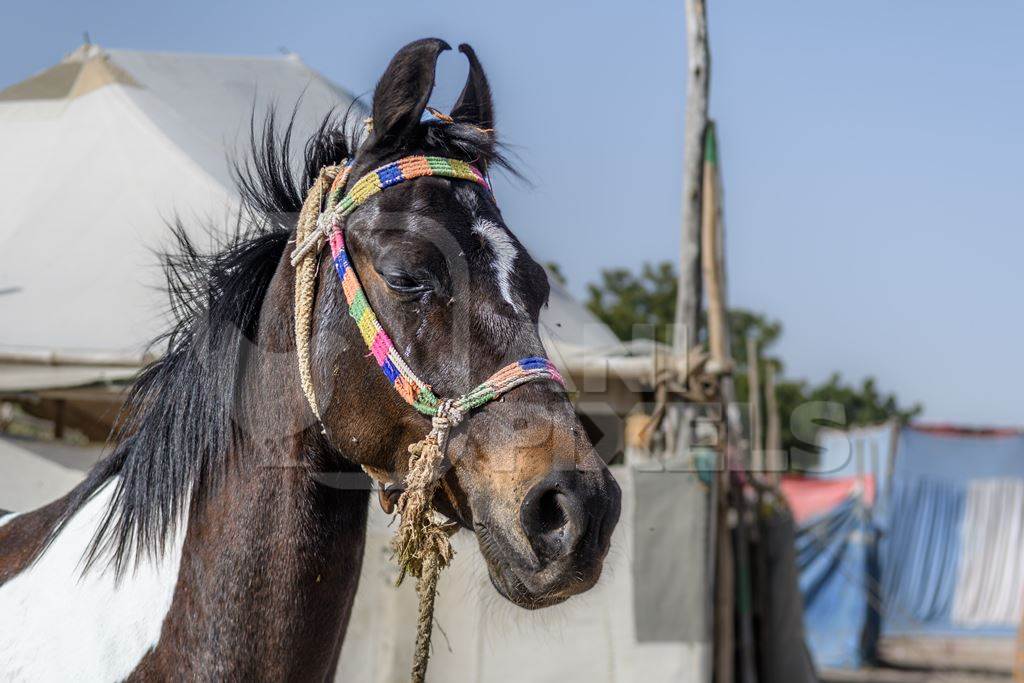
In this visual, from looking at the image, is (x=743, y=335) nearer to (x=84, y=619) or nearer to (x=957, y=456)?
(x=957, y=456)

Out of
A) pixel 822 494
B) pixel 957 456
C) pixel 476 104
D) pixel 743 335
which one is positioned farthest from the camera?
pixel 743 335

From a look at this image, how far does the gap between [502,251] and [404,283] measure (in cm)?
21

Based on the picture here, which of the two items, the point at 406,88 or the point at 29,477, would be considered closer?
the point at 406,88

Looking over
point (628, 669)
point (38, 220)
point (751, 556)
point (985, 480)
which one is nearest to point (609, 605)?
point (628, 669)

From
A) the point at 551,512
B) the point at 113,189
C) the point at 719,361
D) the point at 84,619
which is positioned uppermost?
the point at 113,189

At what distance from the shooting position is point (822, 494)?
16.0 m

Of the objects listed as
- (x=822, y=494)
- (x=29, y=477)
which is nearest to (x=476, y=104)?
(x=29, y=477)

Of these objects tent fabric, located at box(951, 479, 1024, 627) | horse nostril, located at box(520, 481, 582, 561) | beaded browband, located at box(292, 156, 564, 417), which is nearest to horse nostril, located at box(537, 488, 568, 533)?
horse nostril, located at box(520, 481, 582, 561)

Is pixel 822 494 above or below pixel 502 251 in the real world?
below

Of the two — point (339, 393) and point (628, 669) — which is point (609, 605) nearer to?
point (628, 669)

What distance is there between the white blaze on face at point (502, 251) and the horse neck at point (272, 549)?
463 mm

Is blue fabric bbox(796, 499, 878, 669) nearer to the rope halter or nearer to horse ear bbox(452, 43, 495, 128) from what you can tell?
horse ear bbox(452, 43, 495, 128)

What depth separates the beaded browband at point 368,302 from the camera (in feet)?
6.39

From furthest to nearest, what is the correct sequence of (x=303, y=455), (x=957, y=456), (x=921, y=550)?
(x=957, y=456) → (x=921, y=550) → (x=303, y=455)
